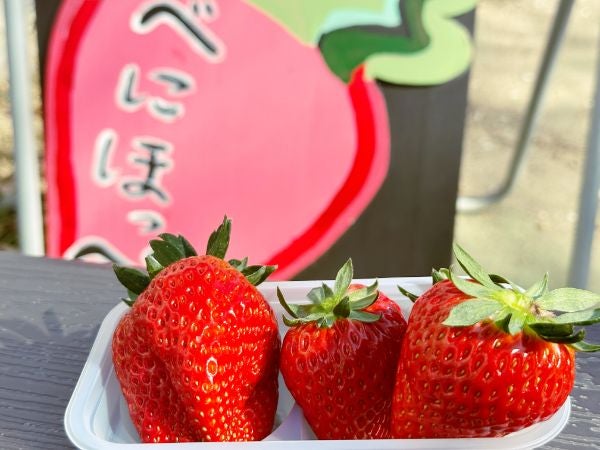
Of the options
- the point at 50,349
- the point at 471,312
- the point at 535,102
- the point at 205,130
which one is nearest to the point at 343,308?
the point at 471,312

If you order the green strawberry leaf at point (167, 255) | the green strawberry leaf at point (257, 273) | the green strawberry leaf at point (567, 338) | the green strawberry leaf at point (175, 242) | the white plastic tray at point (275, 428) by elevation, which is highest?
the green strawberry leaf at point (567, 338)

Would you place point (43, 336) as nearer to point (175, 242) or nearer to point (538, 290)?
point (175, 242)

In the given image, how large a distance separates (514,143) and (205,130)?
180 centimetres

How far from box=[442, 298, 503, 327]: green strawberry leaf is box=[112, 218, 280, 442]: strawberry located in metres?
0.16

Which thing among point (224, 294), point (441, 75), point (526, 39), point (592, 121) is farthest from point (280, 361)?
point (526, 39)

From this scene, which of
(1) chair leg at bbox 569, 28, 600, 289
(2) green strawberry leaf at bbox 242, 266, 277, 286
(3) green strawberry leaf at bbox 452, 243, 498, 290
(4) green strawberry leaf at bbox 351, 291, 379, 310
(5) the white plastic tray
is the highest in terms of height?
(3) green strawberry leaf at bbox 452, 243, 498, 290

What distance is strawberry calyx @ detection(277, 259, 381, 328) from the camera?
0.62 m

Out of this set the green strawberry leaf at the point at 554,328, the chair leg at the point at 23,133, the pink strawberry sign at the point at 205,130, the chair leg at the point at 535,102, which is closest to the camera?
the green strawberry leaf at the point at 554,328

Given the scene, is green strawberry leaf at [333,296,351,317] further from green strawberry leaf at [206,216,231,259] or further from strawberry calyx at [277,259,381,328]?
green strawberry leaf at [206,216,231,259]

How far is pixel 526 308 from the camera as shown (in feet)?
1.83

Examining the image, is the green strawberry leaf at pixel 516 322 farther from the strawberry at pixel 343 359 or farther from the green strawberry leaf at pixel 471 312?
the strawberry at pixel 343 359

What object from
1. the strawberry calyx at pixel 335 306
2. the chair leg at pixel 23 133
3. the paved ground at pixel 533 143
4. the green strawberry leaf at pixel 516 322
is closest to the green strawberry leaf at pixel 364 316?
the strawberry calyx at pixel 335 306

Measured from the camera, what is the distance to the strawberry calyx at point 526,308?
54cm

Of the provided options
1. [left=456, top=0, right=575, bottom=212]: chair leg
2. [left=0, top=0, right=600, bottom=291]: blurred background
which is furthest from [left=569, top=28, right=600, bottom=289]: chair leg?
[left=0, top=0, right=600, bottom=291]: blurred background
